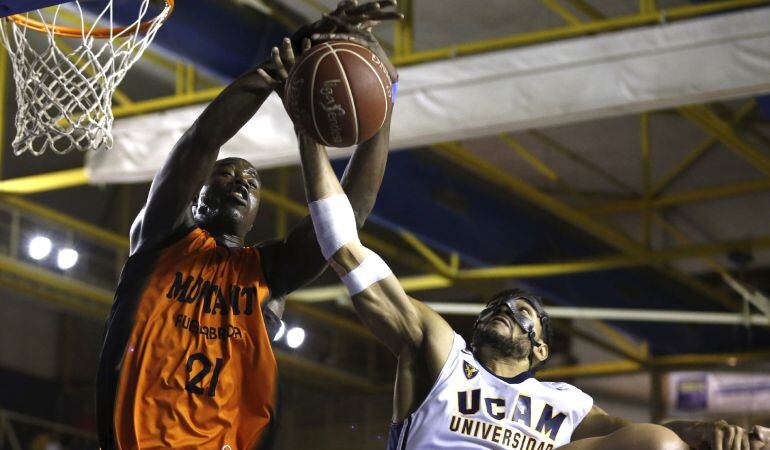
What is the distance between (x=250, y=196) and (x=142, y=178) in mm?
5076

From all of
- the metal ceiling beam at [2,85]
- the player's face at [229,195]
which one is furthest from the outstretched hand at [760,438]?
the metal ceiling beam at [2,85]

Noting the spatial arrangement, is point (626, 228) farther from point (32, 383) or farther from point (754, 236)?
point (32, 383)

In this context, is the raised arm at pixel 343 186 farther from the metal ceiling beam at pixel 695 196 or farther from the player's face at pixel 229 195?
the metal ceiling beam at pixel 695 196

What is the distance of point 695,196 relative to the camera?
12.3 meters

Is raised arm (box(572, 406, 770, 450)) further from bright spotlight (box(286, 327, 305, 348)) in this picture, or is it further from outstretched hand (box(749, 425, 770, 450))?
bright spotlight (box(286, 327, 305, 348))

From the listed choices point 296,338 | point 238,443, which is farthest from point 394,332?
point 296,338

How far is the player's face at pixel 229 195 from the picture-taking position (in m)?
4.43

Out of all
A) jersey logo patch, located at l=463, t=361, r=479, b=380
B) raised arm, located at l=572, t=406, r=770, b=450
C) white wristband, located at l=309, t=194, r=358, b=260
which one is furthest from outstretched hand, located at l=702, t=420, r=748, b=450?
white wristband, located at l=309, t=194, r=358, b=260

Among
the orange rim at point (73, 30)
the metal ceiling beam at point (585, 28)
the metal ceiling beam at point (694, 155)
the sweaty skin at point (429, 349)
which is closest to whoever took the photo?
the sweaty skin at point (429, 349)

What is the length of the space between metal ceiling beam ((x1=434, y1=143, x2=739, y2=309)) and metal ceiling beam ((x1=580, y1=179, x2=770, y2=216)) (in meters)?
0.29

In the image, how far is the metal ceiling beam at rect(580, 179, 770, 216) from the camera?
1216cm

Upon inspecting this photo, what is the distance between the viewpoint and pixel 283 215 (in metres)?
13.6

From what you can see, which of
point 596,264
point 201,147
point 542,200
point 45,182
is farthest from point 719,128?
point 201,147

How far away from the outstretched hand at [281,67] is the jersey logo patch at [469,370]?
1.23m
